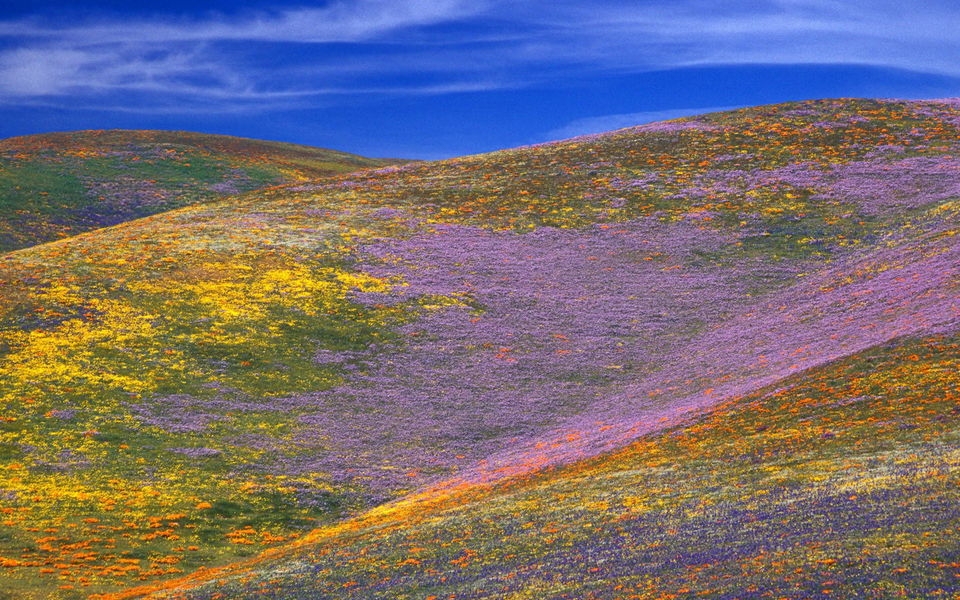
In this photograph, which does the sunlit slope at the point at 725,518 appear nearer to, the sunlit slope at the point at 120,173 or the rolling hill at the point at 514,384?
the rolling hill at the point at 514,384

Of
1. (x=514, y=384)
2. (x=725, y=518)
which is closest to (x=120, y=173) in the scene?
(x=514, y=384)

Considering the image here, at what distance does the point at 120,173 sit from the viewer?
11519cm

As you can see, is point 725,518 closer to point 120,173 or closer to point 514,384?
point 514,384

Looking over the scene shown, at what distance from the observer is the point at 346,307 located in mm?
57906

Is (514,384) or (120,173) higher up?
(120,173)

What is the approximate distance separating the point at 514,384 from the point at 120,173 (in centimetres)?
8371

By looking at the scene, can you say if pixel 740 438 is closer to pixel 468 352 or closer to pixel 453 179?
pixel 468 352

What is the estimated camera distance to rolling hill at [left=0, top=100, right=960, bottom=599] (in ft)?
71.7

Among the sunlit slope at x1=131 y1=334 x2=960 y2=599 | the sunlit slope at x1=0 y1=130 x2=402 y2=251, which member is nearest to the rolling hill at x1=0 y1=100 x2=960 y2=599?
the sunlit slope at x1=131 y1=334 x2=960 y2=599

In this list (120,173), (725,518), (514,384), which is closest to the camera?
(725,518)

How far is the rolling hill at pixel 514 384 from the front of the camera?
2186 cm

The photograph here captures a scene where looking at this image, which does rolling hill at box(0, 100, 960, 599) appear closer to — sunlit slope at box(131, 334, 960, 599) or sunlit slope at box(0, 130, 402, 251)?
sunlit slope at box(131, 334, 960, 599)

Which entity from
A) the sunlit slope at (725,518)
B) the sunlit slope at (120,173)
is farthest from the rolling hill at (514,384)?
the sunlit slope at (120,173)

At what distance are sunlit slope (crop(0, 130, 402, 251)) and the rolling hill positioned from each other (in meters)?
22.9
